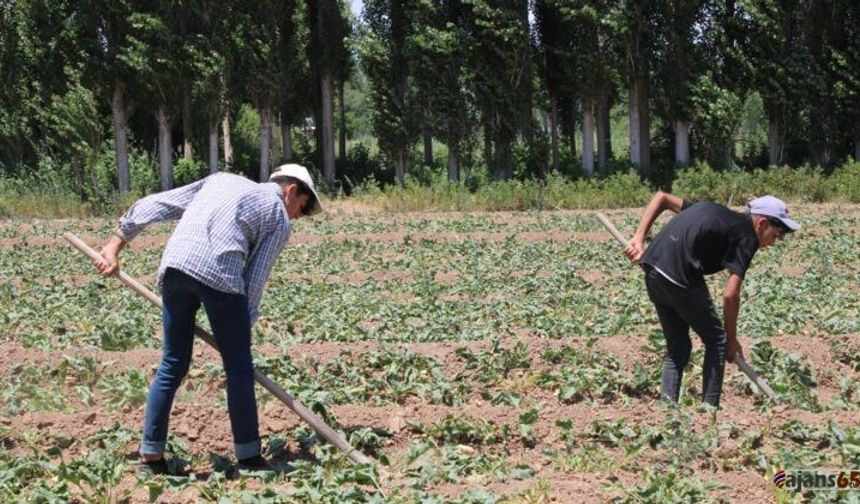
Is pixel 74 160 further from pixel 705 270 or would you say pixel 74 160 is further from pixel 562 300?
pixel 705 270

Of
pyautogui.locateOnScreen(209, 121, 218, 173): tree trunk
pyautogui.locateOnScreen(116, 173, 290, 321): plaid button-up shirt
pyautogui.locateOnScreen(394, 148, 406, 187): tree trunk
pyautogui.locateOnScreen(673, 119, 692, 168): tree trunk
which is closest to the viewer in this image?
pyautogui.locateOnScreen(116, 173, 290, 321): plaid button-up shirt

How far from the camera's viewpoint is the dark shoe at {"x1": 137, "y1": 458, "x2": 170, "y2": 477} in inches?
201

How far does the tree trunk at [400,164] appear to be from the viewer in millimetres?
28219

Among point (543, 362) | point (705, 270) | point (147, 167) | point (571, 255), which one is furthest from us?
point (147, 167)

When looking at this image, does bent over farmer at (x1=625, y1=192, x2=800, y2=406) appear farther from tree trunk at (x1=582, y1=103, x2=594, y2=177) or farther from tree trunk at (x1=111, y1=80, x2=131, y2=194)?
tree trunk at (x1=111, y1=80, x2=131, y2=194)

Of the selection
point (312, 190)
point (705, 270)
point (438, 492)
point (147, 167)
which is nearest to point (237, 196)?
point (312, 190)

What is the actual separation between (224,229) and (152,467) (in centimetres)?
138

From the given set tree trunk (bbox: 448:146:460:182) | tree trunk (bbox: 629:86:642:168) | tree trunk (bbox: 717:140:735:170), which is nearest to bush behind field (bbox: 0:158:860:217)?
tree trunk (bbox: 717:140:735:170)

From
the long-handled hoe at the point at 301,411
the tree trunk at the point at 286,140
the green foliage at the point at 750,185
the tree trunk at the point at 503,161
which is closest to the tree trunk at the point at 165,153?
the tree trunk at the point at 286,140

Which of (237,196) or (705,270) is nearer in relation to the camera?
(237,196)

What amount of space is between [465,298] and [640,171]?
53.2ft

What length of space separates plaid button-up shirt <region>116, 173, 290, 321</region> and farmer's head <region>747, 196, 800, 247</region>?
2.81m

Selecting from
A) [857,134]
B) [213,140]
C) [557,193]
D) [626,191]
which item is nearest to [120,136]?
[213,140]

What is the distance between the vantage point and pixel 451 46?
2634 cm
